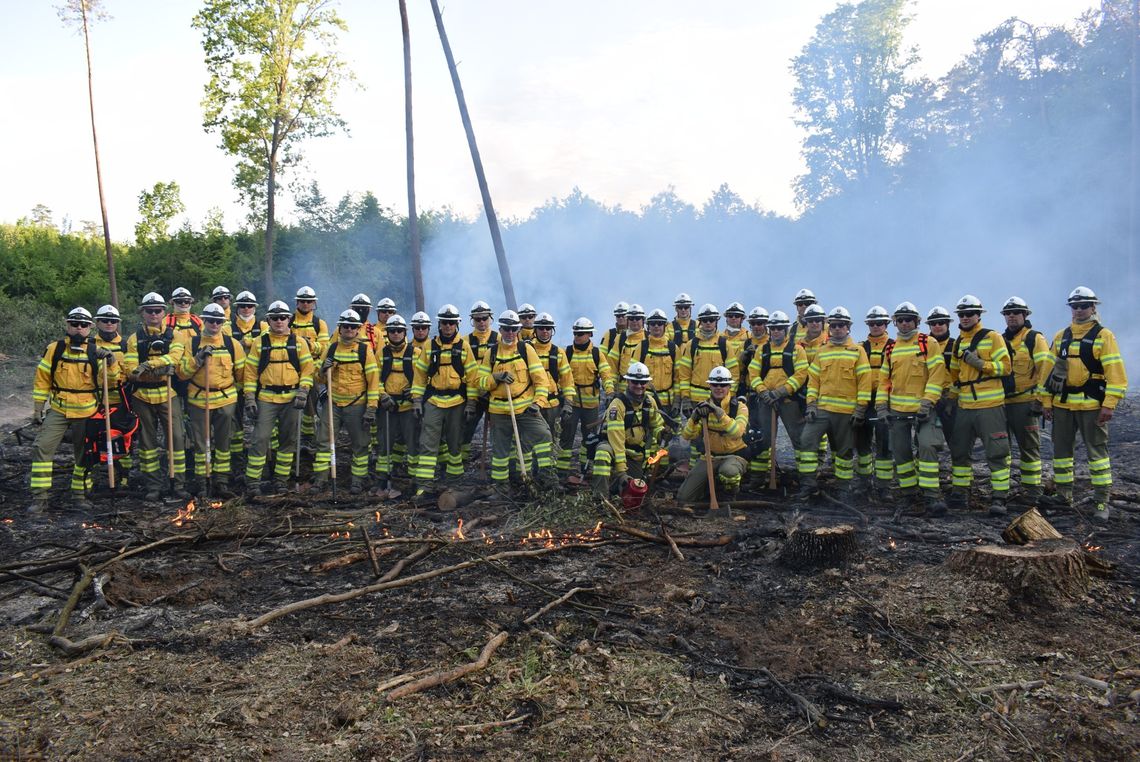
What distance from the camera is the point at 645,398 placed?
8672 millimetres

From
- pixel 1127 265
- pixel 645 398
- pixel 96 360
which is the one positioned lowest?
pixel 645 398

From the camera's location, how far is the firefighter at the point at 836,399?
8.50 meters

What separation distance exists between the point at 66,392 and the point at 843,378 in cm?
870

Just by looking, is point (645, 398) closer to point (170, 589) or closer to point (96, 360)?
point (170, 589)

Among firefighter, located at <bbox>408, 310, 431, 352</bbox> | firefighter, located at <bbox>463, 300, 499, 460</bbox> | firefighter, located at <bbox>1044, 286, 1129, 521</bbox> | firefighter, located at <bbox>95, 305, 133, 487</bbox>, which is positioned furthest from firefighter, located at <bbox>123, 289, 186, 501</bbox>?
firefighter, located at <bbox>1044, 286, 1129, 521</bbox>

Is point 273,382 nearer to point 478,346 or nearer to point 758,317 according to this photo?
point 478,346

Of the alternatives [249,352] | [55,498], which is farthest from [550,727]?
[55,498]

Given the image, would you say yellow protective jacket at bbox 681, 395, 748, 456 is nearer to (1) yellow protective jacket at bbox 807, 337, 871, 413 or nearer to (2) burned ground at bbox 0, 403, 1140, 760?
(1) yellow protective jacket at bbox 807, 337, 871, 413

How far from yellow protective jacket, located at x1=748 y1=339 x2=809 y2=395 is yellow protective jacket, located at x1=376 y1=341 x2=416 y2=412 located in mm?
4327

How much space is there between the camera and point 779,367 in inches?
368

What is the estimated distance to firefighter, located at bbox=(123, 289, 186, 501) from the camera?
29.1 ft

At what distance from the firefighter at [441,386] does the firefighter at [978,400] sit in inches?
215

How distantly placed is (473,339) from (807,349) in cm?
422

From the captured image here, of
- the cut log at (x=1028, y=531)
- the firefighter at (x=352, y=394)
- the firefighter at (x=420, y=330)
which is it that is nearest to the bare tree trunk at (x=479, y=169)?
the firefighter at (x=420, y=330)
